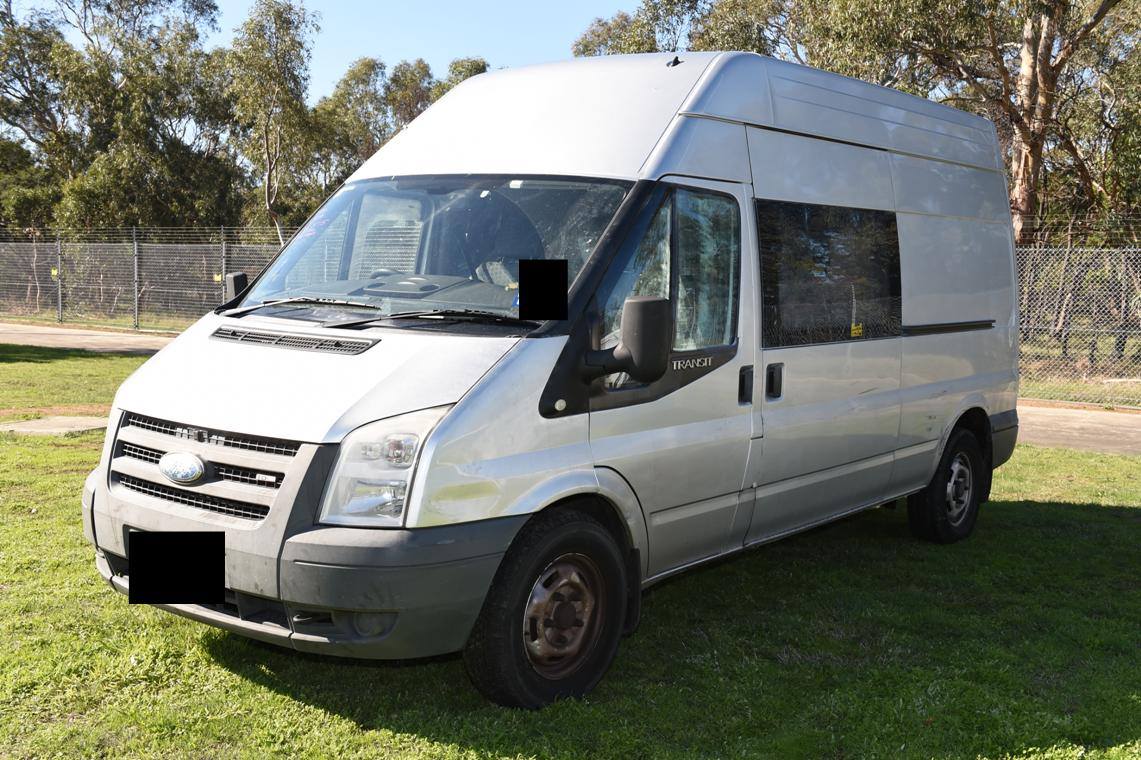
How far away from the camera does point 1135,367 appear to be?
17906 mm

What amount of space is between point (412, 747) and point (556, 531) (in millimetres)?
958

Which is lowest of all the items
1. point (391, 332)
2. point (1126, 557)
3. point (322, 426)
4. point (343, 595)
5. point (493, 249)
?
point (1126, 557)

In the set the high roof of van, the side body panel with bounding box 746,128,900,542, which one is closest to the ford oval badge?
the high roof of van

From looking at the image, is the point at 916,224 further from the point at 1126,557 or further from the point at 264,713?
the point at 264,713

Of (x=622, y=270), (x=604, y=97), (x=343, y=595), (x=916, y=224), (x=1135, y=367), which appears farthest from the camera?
(x=1135, y=367)

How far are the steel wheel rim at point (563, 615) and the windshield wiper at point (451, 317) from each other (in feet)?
3.20

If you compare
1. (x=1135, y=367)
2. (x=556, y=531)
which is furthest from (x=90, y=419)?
(x=1135, y=367)

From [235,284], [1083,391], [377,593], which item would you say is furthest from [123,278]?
[377,593]

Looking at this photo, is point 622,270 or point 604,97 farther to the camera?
point 604,97

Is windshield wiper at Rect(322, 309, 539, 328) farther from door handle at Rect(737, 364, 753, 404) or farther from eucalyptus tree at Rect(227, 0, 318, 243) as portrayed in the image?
eucalyptus tree at Rect(227, 0, 318, 243)

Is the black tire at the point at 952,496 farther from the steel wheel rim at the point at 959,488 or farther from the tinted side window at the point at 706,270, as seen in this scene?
the tinted side window at the point at 706,270

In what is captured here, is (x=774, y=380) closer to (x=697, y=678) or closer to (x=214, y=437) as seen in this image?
(x=697, y=678)

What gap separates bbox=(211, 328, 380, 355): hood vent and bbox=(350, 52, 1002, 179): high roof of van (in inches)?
46.9

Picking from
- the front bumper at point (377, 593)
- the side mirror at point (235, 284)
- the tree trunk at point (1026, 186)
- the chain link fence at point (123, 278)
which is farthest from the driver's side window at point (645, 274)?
the chain link fence at point (123, 278)
